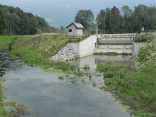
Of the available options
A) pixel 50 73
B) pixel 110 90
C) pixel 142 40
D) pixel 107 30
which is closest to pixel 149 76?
pixel 110 90

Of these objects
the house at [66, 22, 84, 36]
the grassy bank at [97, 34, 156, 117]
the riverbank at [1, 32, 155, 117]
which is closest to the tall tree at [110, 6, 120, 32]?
the house at [66, 22, 84, 36]

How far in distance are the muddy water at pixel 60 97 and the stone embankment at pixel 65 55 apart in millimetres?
11572

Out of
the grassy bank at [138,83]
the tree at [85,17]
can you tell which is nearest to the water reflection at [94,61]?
the grassy bank at [138,83]

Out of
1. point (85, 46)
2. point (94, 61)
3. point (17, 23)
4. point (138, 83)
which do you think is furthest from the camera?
point (17, 23)

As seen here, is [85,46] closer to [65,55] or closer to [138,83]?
[65,55]

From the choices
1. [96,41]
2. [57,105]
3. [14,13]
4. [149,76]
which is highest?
[14,13]

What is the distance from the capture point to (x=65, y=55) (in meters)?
35.5

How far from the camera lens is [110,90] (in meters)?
17.5

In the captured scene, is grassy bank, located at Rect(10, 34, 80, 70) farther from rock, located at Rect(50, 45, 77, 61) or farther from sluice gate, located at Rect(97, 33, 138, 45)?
sluice gate, located at Rect(97, 33, 138, 45)

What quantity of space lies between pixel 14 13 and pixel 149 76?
79.8 m

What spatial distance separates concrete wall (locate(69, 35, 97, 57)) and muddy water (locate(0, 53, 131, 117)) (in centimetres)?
1530

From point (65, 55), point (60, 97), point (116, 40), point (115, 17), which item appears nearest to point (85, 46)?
point (65, 55)

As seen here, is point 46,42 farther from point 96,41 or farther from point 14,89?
point 14,89

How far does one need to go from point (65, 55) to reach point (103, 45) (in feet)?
44.9
